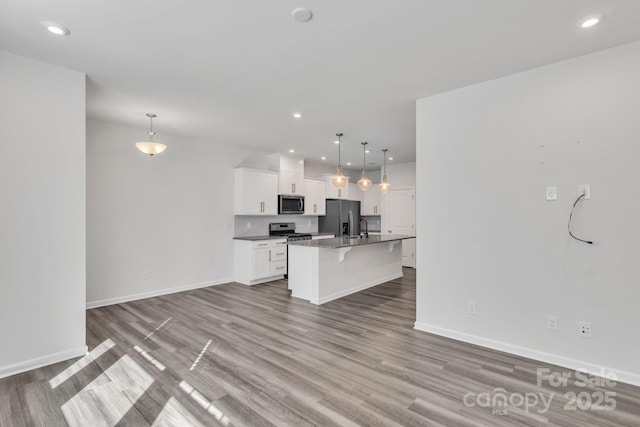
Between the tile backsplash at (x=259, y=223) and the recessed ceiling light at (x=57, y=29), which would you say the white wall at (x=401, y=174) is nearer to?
the tile backsplash at (x=259, y=223)

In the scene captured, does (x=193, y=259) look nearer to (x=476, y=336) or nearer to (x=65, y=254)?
(x=65, y=254)

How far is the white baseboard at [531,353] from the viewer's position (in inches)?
96.3

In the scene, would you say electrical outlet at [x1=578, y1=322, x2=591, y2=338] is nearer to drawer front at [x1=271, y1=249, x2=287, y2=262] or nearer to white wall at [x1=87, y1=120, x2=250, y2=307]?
drawer front at [x1=271, y1=249, x2=287, y2=262]

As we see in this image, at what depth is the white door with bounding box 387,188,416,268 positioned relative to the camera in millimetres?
7484

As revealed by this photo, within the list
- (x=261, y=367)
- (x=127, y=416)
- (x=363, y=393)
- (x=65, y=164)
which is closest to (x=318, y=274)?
(x=261, y=367)

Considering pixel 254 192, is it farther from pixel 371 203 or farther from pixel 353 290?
pixel 371 203

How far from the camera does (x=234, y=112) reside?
404 centimetres

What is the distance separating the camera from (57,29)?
2.24 m

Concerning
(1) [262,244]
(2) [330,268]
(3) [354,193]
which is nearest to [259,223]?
(1) [262,244]

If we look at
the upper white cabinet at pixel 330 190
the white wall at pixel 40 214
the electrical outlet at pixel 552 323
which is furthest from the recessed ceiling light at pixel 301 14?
the upper white cabinet at pixel 330 190

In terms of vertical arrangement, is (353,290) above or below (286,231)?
below

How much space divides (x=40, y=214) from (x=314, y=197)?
5.23 meters

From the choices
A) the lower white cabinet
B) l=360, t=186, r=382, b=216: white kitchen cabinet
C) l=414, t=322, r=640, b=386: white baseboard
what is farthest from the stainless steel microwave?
l=414, t=322, r=640, b=386: white baseboard

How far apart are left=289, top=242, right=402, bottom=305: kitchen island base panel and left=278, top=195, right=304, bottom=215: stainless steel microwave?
1.74 meters
